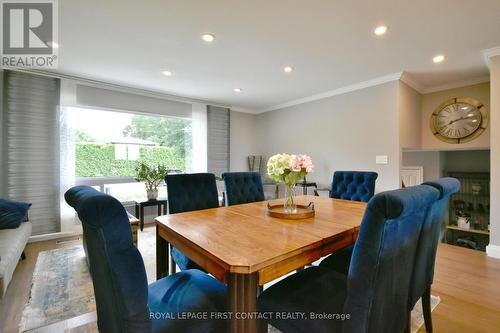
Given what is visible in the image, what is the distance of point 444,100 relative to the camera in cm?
383

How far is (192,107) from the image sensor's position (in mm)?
4754

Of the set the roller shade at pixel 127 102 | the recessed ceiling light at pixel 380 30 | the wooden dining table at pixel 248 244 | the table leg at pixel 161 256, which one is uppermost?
the recessed ceiling light at pixel 380 30

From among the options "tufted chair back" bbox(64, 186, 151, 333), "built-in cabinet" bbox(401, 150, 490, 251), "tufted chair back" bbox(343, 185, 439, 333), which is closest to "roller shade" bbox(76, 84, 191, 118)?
"tufted chair back" bbox(64, 186, 151, 333)

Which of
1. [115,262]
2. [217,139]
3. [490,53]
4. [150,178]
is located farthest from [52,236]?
[490,53]

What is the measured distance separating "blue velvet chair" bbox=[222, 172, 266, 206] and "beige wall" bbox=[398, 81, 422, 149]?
2.30 metres

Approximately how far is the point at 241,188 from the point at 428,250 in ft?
5.39

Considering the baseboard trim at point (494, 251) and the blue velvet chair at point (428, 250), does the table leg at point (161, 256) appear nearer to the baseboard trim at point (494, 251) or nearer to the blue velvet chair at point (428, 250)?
the blue velvet chair at point (428, 250)

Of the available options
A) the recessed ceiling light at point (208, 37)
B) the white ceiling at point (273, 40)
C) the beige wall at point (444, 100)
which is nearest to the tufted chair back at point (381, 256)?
the white ceiling at point (273, 40)

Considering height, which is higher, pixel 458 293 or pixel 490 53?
pixel 490 53

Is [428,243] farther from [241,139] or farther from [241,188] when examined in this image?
[241,139]

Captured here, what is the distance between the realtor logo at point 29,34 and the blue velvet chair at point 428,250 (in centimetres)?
303

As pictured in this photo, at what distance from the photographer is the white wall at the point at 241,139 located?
543 cm

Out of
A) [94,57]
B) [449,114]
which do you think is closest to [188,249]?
[94,57]

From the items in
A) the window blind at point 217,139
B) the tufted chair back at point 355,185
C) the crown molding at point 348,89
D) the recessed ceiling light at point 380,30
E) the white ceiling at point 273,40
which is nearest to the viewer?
the white ceiling at point 273,40
